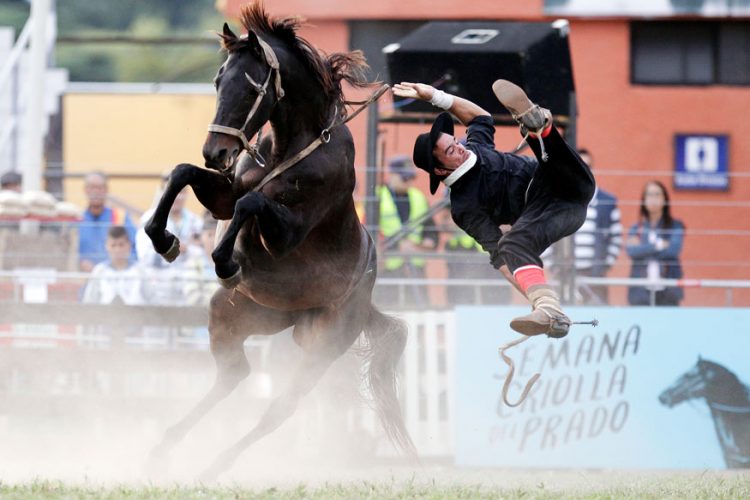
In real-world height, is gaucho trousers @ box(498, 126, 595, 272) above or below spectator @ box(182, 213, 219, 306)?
above

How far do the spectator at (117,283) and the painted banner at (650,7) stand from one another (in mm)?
6073

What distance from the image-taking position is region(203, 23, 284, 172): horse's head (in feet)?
20.2

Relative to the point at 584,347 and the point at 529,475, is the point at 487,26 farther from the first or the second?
the point at 529,475

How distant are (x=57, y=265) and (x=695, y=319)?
5229 millimetres

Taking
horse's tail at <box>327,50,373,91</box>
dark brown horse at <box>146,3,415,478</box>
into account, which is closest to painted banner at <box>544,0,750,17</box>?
dark brown horse at <box>146,3,415,478</box>

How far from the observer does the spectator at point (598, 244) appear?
1043 cm

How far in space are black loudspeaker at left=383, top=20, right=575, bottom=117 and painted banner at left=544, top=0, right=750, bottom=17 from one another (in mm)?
3432

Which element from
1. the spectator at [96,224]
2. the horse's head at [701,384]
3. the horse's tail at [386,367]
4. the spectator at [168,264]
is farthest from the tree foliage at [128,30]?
the horse's tail at [386,367]

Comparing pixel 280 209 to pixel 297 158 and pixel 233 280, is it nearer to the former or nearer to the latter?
pixel 297 158

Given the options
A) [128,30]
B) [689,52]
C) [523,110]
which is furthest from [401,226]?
[128,30]

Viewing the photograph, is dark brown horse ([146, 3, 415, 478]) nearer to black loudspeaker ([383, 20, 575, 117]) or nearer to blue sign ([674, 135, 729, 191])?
black loudspeaker ([383, 20, 575, 117])

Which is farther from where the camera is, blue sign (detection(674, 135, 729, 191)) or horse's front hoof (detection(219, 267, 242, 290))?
blue sign (detection(674, 135, 729, 191))

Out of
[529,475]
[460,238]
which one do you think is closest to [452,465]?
[529,475]

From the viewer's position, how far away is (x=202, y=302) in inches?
418
